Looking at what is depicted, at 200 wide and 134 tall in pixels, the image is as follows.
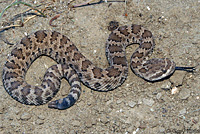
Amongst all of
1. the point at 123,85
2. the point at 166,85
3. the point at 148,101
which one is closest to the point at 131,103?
the point at 148,101

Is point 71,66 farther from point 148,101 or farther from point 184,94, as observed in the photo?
point 184,94

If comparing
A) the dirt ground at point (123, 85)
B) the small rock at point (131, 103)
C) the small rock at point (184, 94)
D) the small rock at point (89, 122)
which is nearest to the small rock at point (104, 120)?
the dirt ground at point (123, 85)

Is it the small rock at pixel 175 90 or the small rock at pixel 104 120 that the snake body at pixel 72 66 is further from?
the small rock at pixel 104 120

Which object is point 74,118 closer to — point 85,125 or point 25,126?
point 85,125

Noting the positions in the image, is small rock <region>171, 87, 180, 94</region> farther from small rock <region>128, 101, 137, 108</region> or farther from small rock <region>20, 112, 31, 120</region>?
small rock <region>20, 112, 31, 120</region>

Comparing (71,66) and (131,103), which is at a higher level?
(71,66)

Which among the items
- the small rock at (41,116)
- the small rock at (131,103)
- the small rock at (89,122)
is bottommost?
the small rock at (89,122)
